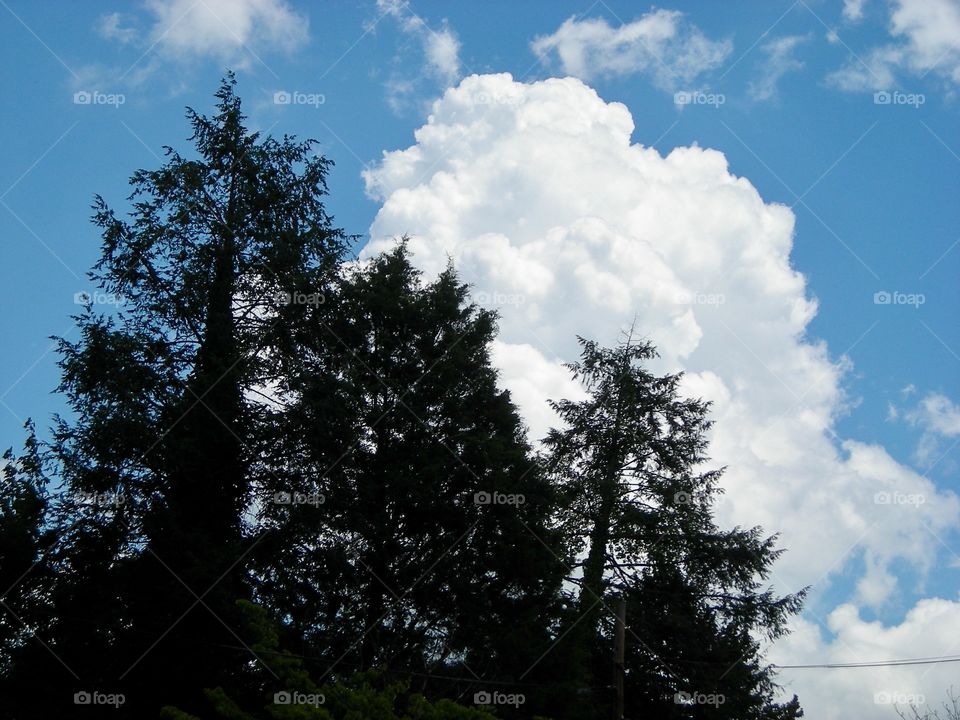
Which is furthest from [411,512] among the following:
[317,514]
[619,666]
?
[619,666]

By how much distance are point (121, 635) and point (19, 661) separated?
66.9 inches

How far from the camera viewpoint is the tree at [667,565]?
22.1m

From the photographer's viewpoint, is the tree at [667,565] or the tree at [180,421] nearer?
the tree at [180,421]

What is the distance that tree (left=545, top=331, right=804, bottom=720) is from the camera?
72.5 feet

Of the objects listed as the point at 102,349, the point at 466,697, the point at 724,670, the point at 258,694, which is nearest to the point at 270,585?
the point at 258,694

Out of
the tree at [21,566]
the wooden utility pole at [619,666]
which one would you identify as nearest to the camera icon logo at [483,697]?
the wooden utility pole at [619,666]

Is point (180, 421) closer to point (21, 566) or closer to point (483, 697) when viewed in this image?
point (21, 566)

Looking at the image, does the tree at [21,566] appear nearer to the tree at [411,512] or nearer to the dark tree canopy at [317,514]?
the dark tree canopy at [317,514]


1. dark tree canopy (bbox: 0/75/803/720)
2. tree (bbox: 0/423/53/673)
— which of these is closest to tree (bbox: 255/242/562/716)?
dark tree canopy (bbox: 0/75/803/720)

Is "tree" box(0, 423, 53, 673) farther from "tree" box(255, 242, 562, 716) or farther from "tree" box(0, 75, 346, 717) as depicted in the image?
"tree" box(255, 242, 562, 716)

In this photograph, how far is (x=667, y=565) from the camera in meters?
22.6

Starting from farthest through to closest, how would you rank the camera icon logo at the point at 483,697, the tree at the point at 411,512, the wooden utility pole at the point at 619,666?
the tree at the point at 411,512, the camera icon logo at the point at 483,697, the wooden utility pole at the point at 619,666

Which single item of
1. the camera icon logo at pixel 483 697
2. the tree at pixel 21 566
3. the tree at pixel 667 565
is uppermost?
the tree at pixel 667 565

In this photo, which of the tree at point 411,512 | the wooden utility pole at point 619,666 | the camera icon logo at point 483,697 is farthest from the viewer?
the tree at point 411,512
